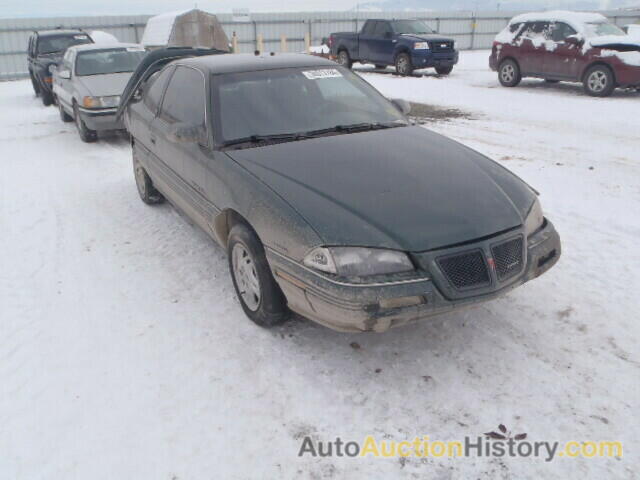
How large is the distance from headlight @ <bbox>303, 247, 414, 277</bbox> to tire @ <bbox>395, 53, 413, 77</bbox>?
15.3 meters

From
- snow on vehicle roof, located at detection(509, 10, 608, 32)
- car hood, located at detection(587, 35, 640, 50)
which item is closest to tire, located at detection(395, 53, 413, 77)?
snow on vehicle roof, located at detection(509, 10, 608, 32)

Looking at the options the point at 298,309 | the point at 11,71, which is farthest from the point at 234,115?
the point at 11,71

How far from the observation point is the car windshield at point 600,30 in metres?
12.4

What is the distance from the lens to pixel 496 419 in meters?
2.73

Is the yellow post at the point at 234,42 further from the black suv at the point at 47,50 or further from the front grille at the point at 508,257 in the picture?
the front grille at the point at 508,257

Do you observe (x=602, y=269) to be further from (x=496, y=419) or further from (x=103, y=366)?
(x=103, y=366)

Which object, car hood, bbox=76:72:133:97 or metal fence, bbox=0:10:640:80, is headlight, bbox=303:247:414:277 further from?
metal fence, bbox=0:10:640:80

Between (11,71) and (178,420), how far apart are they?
25.2 meters

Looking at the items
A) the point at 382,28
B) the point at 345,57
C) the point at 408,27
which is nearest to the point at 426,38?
the point at 408,27

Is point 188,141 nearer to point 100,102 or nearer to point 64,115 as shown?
point 100,102

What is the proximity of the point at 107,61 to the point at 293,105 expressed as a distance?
7.68 meters

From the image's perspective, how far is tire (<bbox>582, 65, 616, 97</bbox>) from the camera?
11758 millimetres

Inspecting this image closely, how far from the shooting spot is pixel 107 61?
1027cm

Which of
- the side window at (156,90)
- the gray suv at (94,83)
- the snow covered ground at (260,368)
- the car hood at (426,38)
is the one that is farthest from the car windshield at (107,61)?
the car hood at (426,38)
